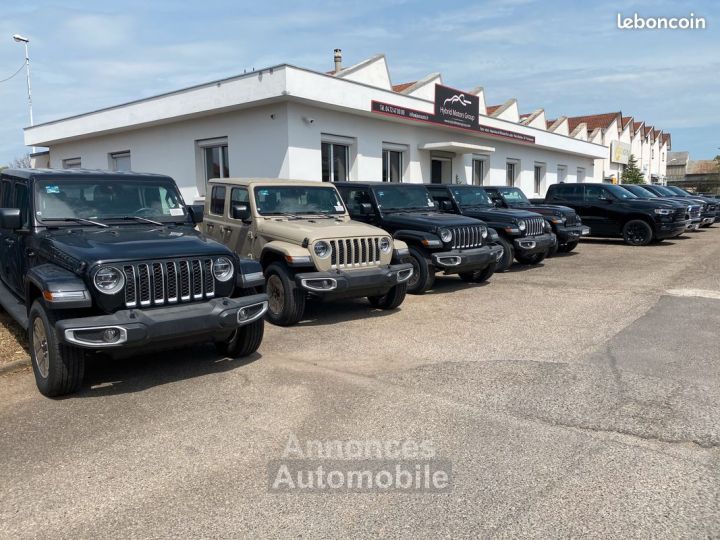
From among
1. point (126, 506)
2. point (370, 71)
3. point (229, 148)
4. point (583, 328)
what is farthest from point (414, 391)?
point (370, 71)

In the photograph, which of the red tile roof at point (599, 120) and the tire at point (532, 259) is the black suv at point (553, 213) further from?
the red tile roof at point (599, 120)

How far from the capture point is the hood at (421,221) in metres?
8.83

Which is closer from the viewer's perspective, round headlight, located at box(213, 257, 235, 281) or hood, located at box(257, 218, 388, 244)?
round headlight, located at box(213, 257, 235, 281)

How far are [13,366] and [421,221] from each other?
233 inches

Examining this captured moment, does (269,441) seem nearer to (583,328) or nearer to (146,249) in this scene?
(146,249)

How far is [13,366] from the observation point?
5.20 metres

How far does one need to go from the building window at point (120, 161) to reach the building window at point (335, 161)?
7869 mm

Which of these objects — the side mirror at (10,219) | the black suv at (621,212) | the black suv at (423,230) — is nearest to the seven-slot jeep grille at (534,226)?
the black suv at (423,230)

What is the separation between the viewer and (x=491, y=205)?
40.8 feet

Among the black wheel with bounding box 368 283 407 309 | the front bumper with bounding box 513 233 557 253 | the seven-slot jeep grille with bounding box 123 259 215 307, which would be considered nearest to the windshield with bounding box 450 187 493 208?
the front bumper with bounding box 513 233 557 253

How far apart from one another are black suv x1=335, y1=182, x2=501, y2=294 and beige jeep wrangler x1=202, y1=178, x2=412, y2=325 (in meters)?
1.09

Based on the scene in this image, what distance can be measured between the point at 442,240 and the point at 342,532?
634cm

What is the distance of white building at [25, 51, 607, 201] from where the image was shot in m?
14.3

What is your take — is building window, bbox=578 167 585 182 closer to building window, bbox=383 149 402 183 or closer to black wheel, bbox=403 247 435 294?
building window, bbox=383 149 402 183
